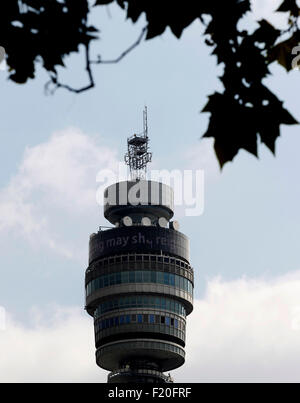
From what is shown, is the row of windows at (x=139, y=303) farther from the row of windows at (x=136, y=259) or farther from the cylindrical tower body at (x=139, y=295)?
the row of windows at (x=136, y=259)

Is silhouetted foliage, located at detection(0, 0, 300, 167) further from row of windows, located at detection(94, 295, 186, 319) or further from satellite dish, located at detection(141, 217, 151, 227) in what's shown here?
satellite dish, located at detection(141, 217, 151, 227)

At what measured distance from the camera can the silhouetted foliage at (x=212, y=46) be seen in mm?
7984

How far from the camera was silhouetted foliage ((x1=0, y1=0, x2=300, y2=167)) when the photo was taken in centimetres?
798

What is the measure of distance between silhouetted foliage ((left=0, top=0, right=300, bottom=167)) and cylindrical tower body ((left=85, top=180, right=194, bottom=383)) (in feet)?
558

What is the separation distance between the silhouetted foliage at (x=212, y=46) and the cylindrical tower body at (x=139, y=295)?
17003 cm

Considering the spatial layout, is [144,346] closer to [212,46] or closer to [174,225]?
[174,225]

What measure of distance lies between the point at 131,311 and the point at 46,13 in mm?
172370

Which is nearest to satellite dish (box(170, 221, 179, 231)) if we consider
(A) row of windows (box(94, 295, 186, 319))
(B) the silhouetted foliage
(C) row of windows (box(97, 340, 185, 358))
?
(A) row of windows (box(94, 295, 186, 319))

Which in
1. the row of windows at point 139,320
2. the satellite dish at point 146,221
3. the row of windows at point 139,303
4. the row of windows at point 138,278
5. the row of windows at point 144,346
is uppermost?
the satellite dish at point 146,221

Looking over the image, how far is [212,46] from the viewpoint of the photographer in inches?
366

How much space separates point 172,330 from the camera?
180 meters

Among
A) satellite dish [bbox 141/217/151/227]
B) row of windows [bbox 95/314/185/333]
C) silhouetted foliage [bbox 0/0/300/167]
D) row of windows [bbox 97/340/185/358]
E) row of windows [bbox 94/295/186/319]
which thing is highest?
satellite dish [bbox 141/217/151/227]

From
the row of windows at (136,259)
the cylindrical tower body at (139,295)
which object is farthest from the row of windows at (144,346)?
the row of windows at (136,259)
